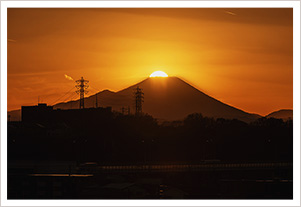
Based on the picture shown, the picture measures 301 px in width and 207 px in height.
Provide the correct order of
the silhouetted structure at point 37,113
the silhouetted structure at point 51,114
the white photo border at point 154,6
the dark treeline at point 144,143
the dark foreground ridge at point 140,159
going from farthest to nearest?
the silhouetted structure at point 37,113
the silhouetted structure at point 51,114
the dark treeline at point 144,143
the dark foreground ridge at point 140,159
the white photo border at point 154,6

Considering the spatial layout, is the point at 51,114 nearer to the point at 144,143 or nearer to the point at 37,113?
the point at 37,113

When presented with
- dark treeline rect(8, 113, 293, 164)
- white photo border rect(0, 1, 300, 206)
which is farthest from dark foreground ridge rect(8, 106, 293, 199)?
white photo border rect(0, 1, 300, 206)

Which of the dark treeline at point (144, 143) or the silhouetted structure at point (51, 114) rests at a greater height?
the silhouetted structure at point (51, 114)

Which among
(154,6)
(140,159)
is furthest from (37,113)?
(154,6)

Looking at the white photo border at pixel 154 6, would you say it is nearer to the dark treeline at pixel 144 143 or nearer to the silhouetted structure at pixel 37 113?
the dark treeline at pixel 144 143

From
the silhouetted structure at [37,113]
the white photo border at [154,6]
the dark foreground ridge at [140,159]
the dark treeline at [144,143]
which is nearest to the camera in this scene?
the white photo border at [154,6]

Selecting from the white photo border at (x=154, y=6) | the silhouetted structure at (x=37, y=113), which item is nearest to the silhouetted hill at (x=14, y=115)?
the silhouetted structure at (x=37, y=113)

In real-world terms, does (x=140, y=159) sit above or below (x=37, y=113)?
below

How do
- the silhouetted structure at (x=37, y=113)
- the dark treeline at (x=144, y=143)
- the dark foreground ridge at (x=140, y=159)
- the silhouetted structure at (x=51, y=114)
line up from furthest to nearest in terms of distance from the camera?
the silhouetted structure at (x=37, y=113)
the silhouetted structure at (x=51, y=114)
the dark treeline at (x=144, y=143)
the dark foreground ridge at (x=140, y=159)

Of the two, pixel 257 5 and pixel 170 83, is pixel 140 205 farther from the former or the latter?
pixel 170 83

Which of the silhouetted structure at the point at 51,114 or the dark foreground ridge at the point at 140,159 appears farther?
the silhouetted structure at the point at 51,114
